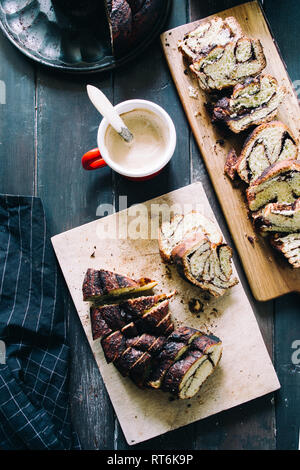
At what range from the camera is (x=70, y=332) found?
2760 mm

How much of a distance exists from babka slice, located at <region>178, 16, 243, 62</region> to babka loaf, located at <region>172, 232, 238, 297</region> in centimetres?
110

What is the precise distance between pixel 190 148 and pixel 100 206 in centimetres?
68

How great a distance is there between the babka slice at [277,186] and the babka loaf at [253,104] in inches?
12.1

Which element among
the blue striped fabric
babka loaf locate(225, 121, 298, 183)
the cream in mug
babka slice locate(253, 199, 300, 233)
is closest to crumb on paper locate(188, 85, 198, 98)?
the cream in mug

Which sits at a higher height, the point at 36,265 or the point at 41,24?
the point at 41,24

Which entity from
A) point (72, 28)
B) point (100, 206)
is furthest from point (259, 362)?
point (72, 28)

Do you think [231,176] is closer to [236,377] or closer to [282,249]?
[282,249]

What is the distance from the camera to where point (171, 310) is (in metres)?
2.66

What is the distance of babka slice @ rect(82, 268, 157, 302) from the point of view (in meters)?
2.53

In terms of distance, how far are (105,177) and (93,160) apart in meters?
0.23

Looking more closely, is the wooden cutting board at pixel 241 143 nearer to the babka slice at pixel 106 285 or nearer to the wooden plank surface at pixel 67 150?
the wooden plank surface at pixel 67 150

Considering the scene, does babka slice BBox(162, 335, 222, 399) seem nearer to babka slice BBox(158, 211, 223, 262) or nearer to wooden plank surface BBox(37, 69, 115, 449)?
babka slice BBox(158, 211, 223, 262)

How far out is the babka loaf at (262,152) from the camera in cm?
259

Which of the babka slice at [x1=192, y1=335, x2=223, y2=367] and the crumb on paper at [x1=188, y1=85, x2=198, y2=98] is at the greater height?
the crumb on paper at [x1=188, y1=85, x2=198, y2=98]
